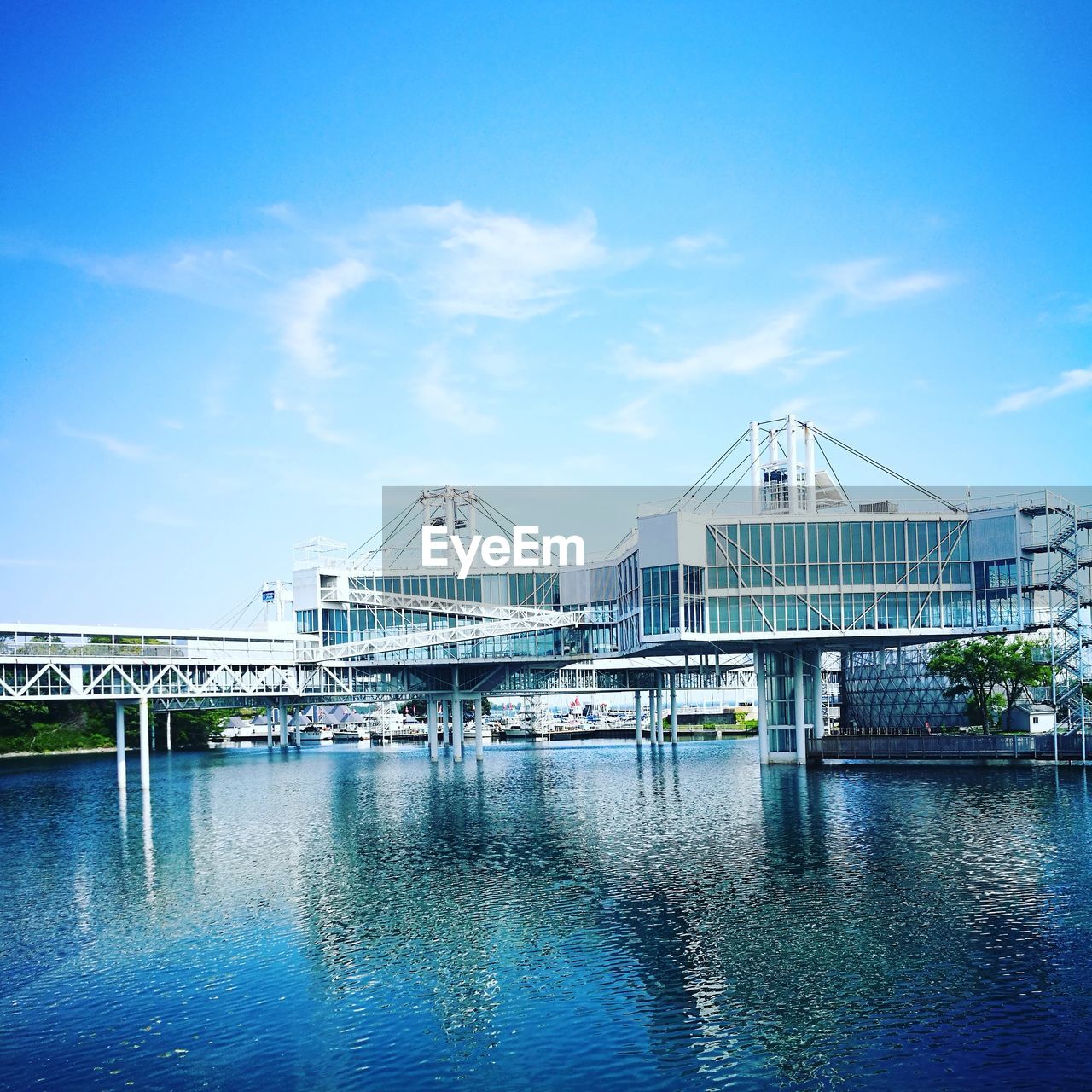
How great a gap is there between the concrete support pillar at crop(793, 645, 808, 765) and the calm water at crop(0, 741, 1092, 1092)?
35.9m

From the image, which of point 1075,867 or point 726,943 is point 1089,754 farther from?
point 726,943

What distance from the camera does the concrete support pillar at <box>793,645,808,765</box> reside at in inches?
4488

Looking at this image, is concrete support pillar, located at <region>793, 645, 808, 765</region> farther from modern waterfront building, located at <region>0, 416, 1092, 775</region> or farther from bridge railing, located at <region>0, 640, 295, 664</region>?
bridge railing, located at <region>0, 640, 295, 664</region>

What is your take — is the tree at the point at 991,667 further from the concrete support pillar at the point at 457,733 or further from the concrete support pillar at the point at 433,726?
the concrete support pillar at the point at 433,726

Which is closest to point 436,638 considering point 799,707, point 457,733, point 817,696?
point 457,733

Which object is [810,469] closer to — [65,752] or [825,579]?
[825,579]

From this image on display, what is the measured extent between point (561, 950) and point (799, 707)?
79.6 metres

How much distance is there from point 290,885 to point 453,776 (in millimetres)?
66551

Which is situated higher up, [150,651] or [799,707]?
[150,651]

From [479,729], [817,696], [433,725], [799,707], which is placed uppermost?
[817,696]

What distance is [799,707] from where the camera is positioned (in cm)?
11506

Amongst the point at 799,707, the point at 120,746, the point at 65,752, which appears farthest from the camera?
the point at 65,752

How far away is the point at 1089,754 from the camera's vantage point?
94812 mm

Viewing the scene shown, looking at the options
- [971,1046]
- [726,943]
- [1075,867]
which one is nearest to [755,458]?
[1075,867]
